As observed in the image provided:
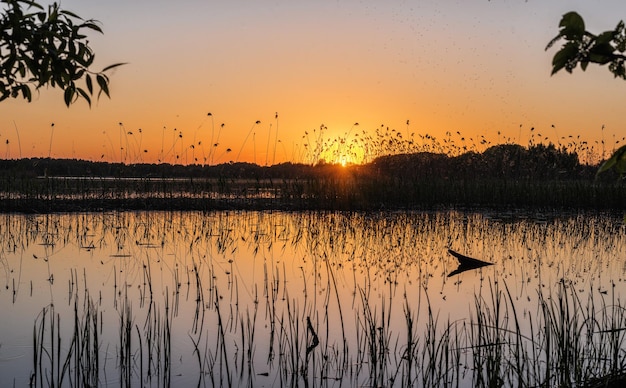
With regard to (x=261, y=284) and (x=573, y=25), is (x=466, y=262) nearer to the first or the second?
(x=261, y=284)

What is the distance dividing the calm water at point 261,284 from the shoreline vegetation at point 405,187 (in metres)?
1.78

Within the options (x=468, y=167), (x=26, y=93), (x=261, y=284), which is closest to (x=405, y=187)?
(x=468, y=167)

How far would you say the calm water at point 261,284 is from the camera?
458cm

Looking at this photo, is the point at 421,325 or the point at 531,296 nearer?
the point at 421,325

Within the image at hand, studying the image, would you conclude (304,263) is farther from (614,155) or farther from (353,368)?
(614,155)

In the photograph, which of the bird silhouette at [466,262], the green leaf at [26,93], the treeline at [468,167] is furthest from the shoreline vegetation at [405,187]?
the green leaf at [26,93]

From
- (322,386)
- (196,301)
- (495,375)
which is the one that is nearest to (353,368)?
(322,386)

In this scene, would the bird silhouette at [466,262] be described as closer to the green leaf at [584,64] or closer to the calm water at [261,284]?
the calm water at [261,284]

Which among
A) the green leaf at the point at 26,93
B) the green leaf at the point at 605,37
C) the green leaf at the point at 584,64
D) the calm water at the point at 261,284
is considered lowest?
the calm water at the point at 261,284

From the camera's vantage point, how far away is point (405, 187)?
719 inches

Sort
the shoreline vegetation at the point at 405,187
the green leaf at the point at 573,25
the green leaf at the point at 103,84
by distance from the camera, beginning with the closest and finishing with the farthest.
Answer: the green leaf at the point at 573,25
the green leaf at the point at 103,84
the shoreline vegetation at the point at 405,187

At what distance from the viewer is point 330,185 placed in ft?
57.7

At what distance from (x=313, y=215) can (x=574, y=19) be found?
14.0 m

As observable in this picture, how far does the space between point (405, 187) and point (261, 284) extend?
11.2 metres
